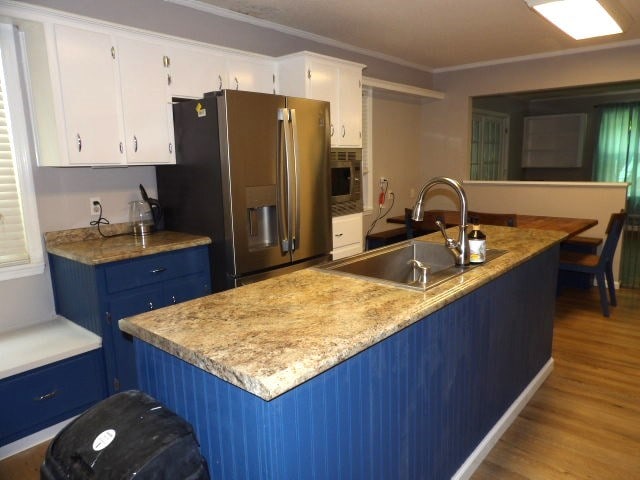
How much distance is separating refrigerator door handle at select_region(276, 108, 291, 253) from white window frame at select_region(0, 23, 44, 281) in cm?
139

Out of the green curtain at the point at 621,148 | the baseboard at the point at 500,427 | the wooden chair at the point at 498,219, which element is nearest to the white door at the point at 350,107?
the wooden chair at the point at 498,219

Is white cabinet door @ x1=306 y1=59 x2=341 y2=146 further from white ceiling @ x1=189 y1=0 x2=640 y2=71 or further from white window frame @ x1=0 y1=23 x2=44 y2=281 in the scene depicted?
white window frame @ x1=0 y1=23 x2=44 y2=281

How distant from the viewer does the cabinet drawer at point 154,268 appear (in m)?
2.35

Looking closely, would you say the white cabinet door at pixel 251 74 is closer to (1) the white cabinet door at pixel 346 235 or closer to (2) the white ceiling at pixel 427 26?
(2) the white ceiling at pixel 427 26

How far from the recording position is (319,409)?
1.16 m

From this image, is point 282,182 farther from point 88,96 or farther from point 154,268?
point 88,96

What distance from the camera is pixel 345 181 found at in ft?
12.3

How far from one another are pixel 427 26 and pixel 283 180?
1.93m

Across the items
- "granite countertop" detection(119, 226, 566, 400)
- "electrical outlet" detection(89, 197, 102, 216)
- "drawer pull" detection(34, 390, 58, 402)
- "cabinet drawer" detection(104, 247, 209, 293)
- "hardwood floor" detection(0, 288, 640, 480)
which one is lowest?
"hardwood floor" detection(0, 288, 640, 480)

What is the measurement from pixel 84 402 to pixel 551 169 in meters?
8.30

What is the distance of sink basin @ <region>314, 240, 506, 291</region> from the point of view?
6.60 feet

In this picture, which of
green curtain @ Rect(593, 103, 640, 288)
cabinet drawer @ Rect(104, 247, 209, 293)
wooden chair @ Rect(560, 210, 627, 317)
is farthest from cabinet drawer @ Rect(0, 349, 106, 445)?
green curtain @ Rect(593, 103, 640, 288)

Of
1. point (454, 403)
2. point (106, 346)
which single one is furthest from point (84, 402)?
point (454, 403)

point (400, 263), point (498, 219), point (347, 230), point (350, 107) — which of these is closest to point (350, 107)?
point (350, 107)
